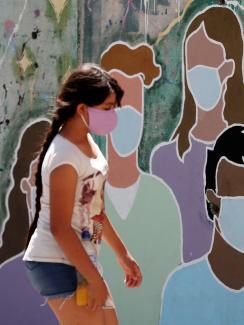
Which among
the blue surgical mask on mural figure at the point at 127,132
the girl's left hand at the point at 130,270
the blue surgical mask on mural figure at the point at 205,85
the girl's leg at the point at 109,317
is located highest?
the blue surgical mask on mural figure at the point at 205,85

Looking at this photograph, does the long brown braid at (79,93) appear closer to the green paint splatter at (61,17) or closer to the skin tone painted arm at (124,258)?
the skin tone painted arm at (124,258)

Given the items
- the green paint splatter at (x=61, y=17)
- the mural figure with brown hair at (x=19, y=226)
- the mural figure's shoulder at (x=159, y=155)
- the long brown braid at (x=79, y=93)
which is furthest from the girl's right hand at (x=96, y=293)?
the green paint splatter at (x=61, y=17)

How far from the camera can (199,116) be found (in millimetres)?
5570

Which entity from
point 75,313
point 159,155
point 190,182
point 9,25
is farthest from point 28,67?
point 75,313

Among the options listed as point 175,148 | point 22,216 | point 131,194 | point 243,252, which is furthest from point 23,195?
point 243,252

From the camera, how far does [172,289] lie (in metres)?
5.57

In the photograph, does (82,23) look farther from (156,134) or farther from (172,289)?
(172,289)

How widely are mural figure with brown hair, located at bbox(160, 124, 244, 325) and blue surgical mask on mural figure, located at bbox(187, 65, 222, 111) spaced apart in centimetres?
22

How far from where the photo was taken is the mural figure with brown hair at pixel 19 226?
215 inches

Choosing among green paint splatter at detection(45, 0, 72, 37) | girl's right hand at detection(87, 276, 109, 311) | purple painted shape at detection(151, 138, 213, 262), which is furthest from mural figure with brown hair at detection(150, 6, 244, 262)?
girl's right hand at detection(87, 276, 109, 311)

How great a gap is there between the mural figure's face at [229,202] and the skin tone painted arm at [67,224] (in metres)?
2.17

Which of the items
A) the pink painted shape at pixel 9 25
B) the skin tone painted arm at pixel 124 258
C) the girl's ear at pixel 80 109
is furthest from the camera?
the pink painted shape at pixel 9 25

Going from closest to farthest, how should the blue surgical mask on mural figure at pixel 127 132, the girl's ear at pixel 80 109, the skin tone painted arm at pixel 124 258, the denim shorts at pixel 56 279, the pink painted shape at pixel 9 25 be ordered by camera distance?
the denim shorts at pixel 56 279, the girl's ear at pixel 80 109, the skin tone painted arm at pixel 124 258, the pink painted shape at pixel 9 25, the blue surgical mask on mural figure at pixel 127 132

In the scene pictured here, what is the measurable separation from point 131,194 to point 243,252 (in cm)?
83
